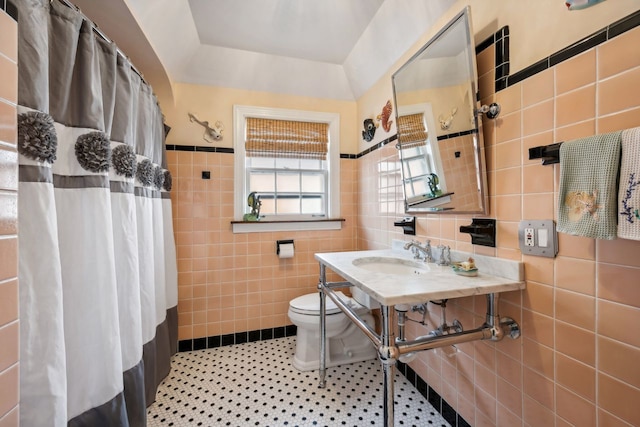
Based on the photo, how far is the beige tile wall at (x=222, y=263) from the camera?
2111 millimetres

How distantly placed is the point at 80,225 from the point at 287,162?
1.67 m

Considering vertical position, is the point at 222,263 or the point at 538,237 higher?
the point at 538,237

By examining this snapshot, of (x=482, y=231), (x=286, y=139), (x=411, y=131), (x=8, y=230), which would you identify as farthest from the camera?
(x=286, y=139)

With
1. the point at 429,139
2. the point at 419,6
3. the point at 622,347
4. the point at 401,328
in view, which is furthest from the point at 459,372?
the point at 419,6

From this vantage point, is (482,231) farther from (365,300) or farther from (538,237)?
(365,300)

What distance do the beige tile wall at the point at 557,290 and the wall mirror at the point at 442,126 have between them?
8 centimetres

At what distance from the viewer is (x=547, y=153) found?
88 cm

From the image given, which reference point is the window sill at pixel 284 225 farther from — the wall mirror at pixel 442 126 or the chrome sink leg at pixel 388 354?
the chrome sink leg at pixel 388 354

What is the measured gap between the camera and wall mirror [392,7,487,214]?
1165 millimetres

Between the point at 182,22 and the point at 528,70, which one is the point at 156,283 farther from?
the point at 528,70

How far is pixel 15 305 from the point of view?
62 centimetres

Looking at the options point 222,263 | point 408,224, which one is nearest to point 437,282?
point 408,224

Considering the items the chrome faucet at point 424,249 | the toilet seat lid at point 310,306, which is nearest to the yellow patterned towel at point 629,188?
the chrome faucet at point 424,249

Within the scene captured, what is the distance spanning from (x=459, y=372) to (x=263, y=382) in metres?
1.21
